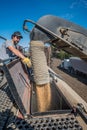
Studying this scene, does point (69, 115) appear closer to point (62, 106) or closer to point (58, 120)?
point (58, 120)

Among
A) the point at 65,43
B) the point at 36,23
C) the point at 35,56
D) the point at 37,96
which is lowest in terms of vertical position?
the point at 37,96

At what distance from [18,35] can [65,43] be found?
2.84 meters

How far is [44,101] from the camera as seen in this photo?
338cm

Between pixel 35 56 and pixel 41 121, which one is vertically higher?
pixel 35 56

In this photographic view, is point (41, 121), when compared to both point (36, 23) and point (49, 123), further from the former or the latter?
point (36, 23)

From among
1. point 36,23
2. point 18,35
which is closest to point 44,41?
point 36,23

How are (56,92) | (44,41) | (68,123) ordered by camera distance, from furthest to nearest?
(56,92)
(44,41)
(68,123)

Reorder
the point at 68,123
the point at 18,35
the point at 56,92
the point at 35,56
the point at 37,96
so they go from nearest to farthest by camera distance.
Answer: the point at 68,123, the point at 35,56, the point at 37,96, the point at 56,92, the point at 18,35

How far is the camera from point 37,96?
3.33 meters

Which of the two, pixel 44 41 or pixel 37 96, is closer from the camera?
pixel 44 41

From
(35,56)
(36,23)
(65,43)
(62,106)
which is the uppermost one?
(36,23)

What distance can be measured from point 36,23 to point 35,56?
70cm

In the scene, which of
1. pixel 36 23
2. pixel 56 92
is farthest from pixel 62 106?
pixel 36 23

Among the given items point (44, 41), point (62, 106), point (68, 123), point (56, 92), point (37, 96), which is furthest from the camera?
point (56, 92)
